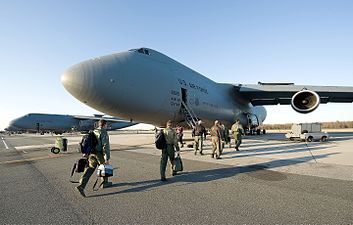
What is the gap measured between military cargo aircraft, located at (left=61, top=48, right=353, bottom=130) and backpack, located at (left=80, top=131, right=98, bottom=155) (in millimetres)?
4577

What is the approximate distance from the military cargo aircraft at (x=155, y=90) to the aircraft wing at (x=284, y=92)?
0.19 ft

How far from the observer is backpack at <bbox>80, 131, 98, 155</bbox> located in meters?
5.13

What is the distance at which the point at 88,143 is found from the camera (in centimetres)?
520

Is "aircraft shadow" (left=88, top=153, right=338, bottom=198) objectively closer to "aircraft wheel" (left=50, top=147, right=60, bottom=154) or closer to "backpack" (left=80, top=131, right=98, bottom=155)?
"backpack" (left=80, top=131, right=98, bottom=155)

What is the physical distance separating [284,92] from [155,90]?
11277 millimetres

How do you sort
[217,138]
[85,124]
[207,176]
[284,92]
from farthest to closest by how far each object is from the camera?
[85,124] < [284,92] < [217,138] < [207,176]

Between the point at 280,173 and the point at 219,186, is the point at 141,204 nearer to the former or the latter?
the point at 219,186

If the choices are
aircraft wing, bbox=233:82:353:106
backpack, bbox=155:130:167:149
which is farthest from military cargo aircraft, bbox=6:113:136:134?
backpack, bbox=155:130:167:149

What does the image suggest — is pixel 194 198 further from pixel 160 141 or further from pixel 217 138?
pixel 217 138

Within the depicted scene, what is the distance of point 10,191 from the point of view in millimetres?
5414

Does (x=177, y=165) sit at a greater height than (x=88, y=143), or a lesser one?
lesser

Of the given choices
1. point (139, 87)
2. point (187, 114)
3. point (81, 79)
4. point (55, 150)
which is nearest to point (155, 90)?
point (139, 87)

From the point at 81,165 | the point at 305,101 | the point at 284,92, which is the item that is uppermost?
the point at 284,92

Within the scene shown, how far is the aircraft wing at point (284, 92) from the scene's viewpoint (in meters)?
16.8
